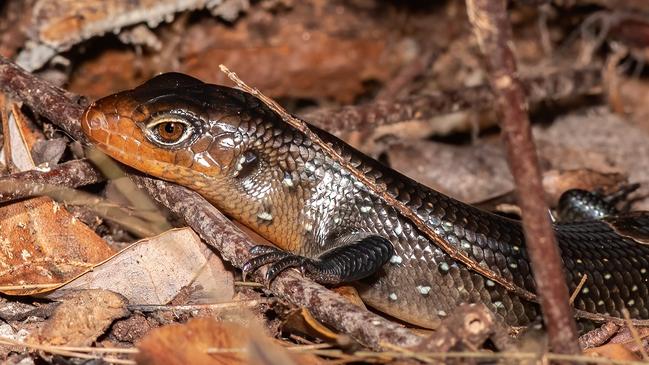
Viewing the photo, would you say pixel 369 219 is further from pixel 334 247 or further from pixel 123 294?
pixel 123 294

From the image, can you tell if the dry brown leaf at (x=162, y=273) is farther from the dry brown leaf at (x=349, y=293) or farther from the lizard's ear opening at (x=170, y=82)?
the lizard's ear opening at (x=170, y=82)

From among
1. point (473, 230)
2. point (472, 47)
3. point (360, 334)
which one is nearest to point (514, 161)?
point (360, 334)

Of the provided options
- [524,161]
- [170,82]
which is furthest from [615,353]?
[170,82]

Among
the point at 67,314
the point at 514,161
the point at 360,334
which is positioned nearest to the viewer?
the point at 514,161

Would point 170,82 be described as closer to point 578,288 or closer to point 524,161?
point 524,161

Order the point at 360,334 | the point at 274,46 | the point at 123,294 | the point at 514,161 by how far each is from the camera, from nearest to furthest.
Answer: the point at 514,161 → the point at 360,334 → the point at 123,294 → the point at 274,46

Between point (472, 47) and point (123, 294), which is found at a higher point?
point (472, 47)
